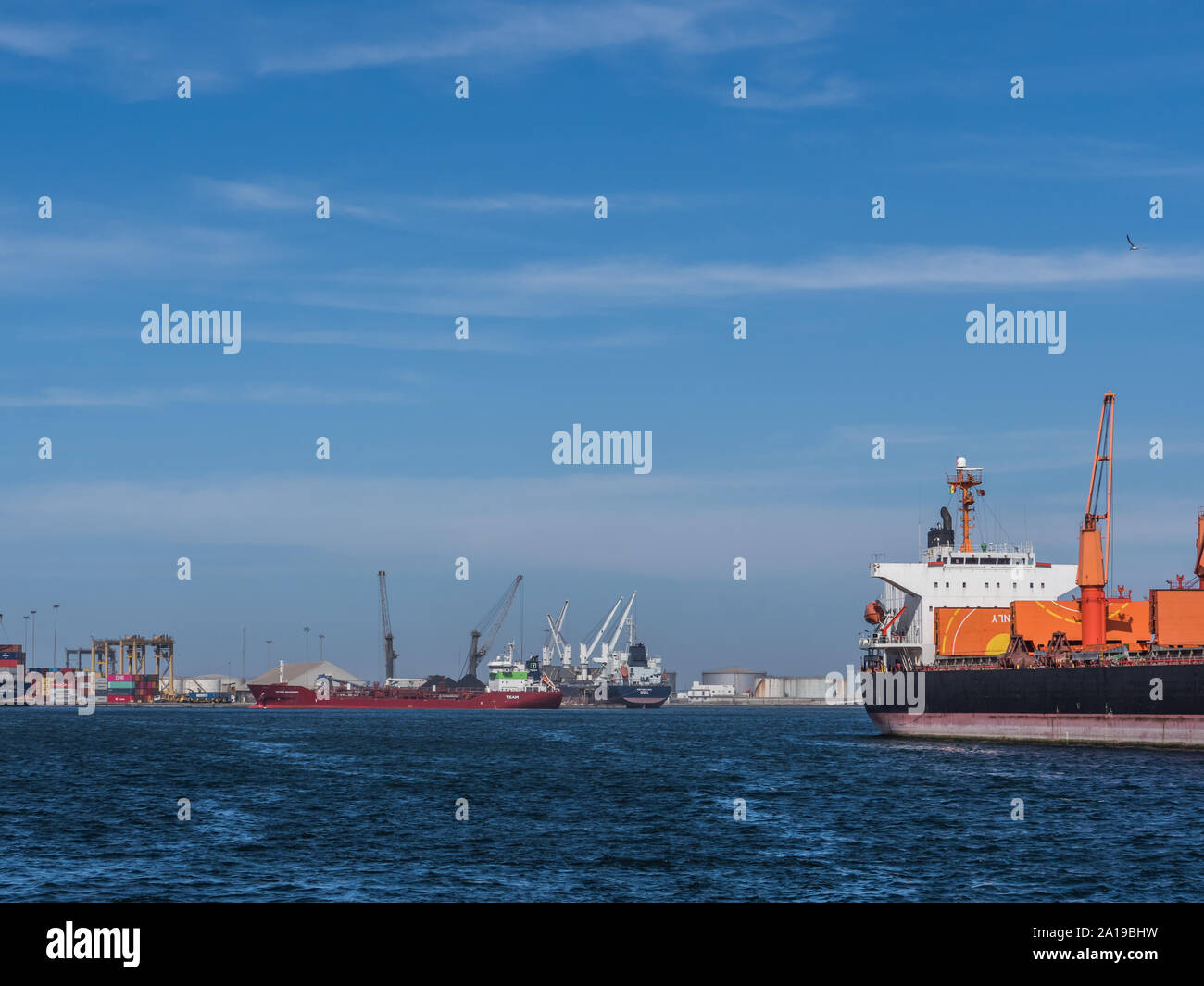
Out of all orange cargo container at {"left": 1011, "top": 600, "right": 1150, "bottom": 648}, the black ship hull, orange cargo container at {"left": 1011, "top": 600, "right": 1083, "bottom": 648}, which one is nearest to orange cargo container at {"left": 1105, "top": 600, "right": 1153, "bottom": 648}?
orange cargo container at {"left": 1011, "top": 600, "right": 1150, "bottom": 648}

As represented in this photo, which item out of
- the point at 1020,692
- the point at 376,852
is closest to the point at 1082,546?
the point at 1020,692

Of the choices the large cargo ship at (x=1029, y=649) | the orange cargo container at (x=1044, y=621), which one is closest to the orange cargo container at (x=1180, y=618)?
the large cargo ship at (x=1029, y=649)

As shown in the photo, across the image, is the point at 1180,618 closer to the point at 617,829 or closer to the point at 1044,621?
the point at 1044,621

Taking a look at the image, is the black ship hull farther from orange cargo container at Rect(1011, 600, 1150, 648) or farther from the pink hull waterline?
orange cargo container at Rect(1011, 600, 1150, 648)

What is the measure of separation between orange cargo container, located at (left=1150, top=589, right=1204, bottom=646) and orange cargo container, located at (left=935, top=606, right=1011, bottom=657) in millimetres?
15606

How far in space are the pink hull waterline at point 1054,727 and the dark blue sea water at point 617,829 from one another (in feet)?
3.54

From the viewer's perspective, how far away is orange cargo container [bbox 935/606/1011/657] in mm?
81562

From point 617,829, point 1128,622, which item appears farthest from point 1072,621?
point 617,829

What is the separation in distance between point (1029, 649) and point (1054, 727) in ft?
27.1

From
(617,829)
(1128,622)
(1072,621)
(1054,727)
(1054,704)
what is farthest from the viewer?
(1072,621)

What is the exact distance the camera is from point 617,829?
41.0 metres

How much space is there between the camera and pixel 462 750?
8850 cm
